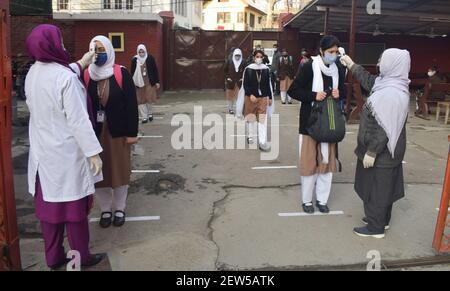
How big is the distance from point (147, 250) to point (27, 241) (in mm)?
1186

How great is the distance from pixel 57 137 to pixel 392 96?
2.67 m

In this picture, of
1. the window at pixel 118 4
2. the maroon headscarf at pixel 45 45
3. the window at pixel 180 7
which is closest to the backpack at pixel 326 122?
the maroon headscarf at pixel 45 45

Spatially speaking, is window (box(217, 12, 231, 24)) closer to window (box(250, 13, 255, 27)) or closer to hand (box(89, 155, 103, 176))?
window (box(250, 13, 255, 27))

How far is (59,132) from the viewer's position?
305cm

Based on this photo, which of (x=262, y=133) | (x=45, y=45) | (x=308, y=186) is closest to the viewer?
(x=45, y=45)

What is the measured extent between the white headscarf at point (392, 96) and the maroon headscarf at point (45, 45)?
8.44 ft

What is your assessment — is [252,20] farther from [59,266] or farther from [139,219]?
[59,266]

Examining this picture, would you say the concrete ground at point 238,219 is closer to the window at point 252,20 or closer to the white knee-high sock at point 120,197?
the white knee-high sock at point 120,197

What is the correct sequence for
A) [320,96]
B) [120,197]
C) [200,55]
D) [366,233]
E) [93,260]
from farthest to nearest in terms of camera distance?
[200,55] → [120,197] → [320,96] → [366,233] → [93,260]

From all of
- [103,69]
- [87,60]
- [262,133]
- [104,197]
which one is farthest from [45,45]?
[262,133]

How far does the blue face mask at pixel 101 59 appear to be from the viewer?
3.90 m

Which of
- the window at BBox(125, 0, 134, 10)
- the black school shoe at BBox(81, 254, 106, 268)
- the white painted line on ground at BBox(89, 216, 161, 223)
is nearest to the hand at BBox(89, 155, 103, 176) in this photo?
the black school shoe at BBox(81, 254, 106, 268)

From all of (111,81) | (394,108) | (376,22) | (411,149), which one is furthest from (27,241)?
(376,22)

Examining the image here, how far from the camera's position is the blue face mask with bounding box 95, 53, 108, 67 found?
3.90 m
